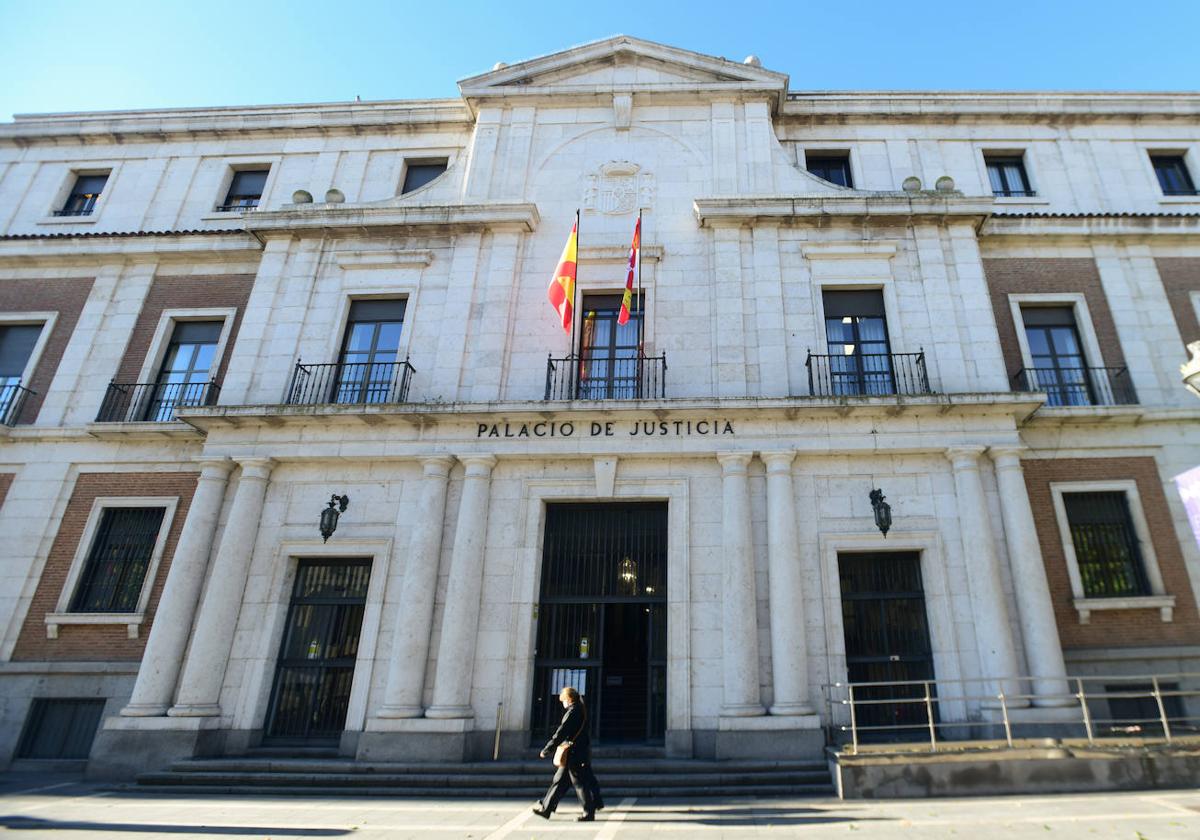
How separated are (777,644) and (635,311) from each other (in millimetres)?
7235

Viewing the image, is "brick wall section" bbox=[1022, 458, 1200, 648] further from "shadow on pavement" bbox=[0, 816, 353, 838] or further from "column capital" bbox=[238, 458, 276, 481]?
"column capital" bbox=[238, 458, 276, 481]

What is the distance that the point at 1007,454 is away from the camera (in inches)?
447

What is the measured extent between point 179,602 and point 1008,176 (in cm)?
2076

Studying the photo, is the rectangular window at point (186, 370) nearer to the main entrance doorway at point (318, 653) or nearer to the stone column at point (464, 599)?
the main entrance doorway at point (318, 653)

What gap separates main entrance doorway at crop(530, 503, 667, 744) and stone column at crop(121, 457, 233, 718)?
6.17 meters

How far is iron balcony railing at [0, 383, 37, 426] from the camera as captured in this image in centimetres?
1441

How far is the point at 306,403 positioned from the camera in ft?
42.2

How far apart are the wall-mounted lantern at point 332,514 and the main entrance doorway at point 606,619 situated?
3.88 meters

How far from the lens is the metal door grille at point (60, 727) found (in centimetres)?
1204

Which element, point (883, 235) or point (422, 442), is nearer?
point (422, 442)

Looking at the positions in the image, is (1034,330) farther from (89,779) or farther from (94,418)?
(94,418)

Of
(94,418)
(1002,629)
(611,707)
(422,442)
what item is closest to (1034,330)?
(1002,629)

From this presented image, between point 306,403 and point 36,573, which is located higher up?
point 306,403

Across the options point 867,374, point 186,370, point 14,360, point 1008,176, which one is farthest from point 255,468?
point 1008,176
